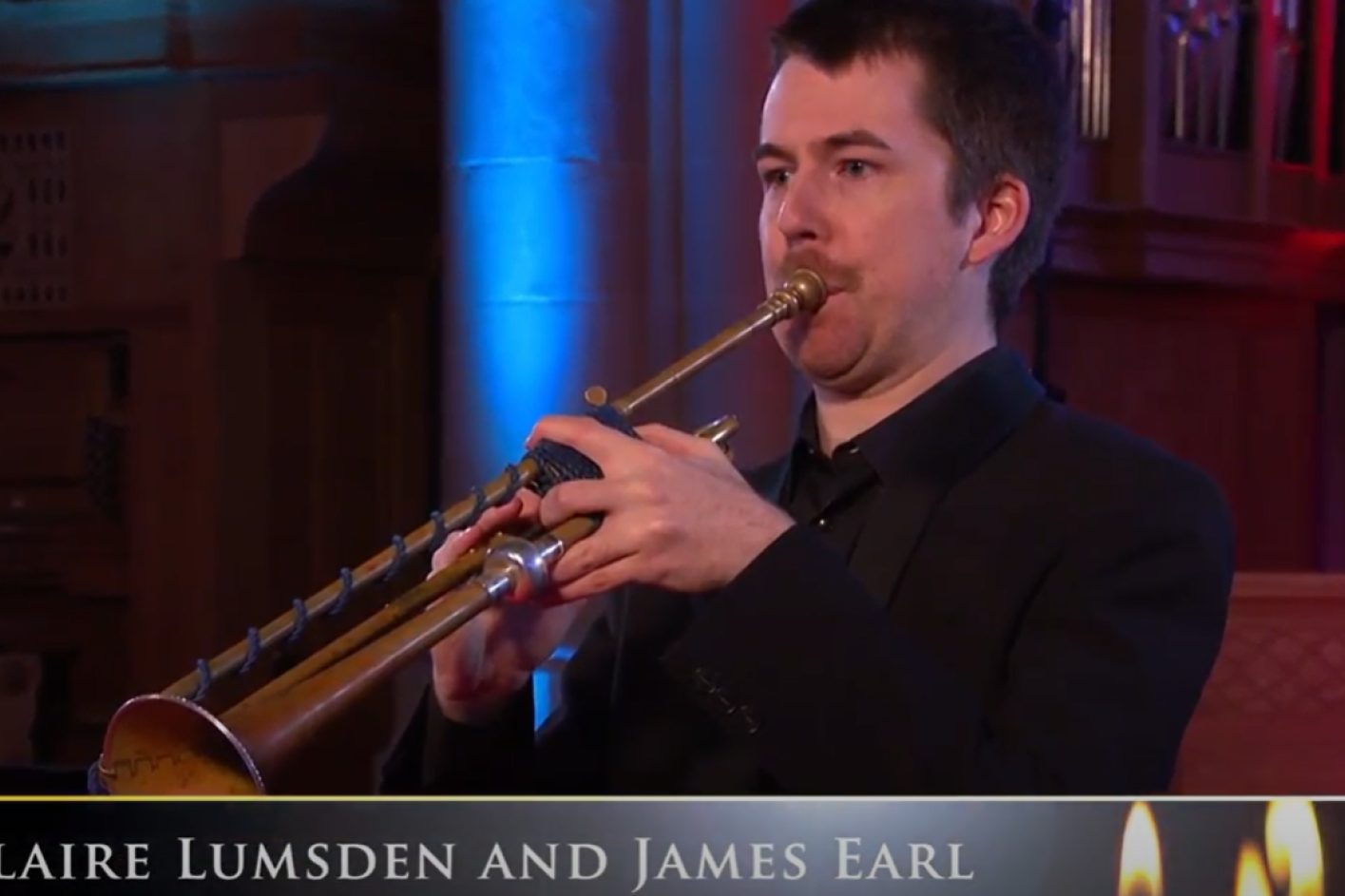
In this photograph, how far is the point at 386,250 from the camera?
699cm

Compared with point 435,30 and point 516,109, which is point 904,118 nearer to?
point 516,109

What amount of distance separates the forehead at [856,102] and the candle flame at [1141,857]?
0.70m

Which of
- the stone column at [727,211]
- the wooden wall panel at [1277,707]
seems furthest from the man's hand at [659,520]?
the stone column at [727,211]

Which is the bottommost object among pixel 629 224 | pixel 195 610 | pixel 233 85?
pixel 195 610

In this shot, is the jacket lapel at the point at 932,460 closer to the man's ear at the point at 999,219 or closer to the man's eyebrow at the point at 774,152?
the man's ear at the point at 999,219

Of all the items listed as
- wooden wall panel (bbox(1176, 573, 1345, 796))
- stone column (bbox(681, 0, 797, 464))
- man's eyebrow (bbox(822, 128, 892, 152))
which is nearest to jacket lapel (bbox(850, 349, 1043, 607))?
man's eyebrow (bbox(822, 128, 892, 152))

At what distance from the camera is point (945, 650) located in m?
1.81

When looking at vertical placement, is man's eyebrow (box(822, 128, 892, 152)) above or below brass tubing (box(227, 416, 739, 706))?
above

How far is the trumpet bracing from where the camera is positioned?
172 cm

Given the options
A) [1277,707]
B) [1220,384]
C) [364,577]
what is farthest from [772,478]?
[1220,384]

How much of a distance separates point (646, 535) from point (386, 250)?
5.48m

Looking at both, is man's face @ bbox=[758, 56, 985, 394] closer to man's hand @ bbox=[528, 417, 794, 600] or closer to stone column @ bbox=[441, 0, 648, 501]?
man's hand @ bbox=[528, 417, 794, 600]

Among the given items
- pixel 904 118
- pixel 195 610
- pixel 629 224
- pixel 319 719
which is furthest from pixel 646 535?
pixel 195 610

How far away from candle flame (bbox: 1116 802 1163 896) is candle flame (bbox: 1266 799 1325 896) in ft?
0.34
